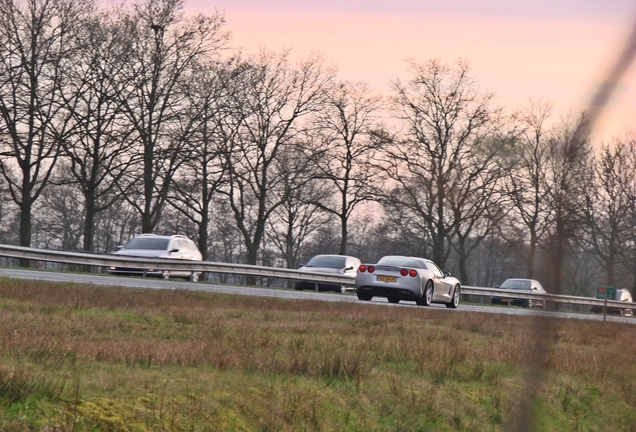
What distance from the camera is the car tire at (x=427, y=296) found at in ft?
80.1

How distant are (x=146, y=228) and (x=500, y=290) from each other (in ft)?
62.8

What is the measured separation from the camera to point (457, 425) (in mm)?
7422

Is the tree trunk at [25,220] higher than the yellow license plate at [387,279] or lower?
higher

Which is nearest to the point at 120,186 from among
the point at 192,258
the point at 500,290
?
the point at 192,258

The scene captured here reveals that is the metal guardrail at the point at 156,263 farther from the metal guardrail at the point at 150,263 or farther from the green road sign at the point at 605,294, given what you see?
the green road sign at the point at 605,294

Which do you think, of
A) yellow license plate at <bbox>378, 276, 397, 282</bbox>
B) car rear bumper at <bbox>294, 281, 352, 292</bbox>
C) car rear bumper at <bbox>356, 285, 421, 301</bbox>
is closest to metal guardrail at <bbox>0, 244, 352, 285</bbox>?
car rear bumper at <bbox>294, 281, 352, 292</bbox>

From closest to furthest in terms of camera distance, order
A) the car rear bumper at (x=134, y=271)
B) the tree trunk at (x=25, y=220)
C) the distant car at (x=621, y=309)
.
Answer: the car rear bumper at (x=134, y=271) → the tree trunk at (x=25, y=220) → the distant car at (x=621, y=309)

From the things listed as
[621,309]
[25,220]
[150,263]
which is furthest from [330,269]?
[621,309]

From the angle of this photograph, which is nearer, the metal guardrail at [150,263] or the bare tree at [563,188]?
the bare tree at [563,188]

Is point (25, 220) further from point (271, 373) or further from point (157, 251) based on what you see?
point (271, 373)

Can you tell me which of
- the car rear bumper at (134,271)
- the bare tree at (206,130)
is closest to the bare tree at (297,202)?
the bare tree at (206,130)

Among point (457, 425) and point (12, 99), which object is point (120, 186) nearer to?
point (12, 99)

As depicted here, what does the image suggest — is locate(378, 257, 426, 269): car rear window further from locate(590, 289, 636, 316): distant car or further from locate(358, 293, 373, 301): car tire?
locate(590, 289, 636, 316): distant car

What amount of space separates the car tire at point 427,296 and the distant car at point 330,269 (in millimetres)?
10058
